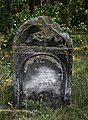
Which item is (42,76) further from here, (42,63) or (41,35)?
(41,35)

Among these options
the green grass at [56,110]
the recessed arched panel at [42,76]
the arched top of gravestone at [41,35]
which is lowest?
the green grass at [56,110]

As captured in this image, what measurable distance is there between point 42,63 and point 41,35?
49 cm

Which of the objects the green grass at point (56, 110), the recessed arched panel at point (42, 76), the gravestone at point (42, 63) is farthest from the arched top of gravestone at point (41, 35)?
the green grass at point (56, 110)

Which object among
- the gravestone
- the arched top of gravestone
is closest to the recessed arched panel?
the gravestone

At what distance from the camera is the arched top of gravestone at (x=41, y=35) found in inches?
196

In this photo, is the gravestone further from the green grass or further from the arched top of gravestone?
the green grass

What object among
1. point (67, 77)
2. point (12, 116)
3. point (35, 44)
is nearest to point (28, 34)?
point (35, 44)

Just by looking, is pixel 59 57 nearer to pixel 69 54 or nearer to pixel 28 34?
pixel 69 54

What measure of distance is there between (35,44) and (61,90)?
950 millimetres

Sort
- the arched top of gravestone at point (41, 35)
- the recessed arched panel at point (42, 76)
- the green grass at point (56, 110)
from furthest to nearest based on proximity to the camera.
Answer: the recessed arched panel at point (42, 76) → the arched top of gravestone at point (41, 35) → the green grass at point (56, 110)

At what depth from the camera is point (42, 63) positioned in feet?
16.8

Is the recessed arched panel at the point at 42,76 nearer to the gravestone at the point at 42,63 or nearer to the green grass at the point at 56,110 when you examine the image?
the gravestone at the point at 42,63

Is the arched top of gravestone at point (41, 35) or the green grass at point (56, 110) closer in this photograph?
the green grass at point (56, 110)

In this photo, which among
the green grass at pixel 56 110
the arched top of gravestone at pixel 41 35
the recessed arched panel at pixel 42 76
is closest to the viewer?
the green grass at pixel 56 110
